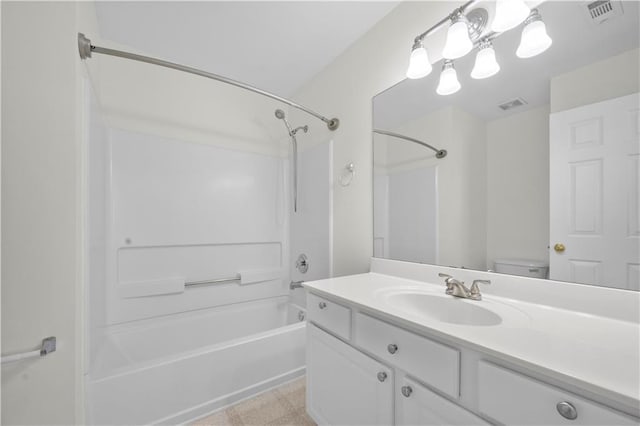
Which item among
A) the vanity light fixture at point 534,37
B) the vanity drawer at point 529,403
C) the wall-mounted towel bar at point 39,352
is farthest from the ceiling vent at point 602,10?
the wall-mounted towel bar at point 39,352

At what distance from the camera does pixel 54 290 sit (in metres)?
0.93

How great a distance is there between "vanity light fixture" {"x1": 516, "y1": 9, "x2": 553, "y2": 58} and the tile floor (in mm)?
2011

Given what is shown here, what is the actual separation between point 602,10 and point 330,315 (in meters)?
1.48

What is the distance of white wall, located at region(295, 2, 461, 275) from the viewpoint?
1.41 meters

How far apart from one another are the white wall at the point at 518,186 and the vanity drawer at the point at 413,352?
558 millimetres

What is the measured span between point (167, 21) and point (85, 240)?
143 centimetres

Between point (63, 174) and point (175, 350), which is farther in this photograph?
point (175, 350)

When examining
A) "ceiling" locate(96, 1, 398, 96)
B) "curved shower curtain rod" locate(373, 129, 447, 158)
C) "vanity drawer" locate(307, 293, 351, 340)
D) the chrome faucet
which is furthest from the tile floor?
"ceiling" locate(96, 1, 398, 96)

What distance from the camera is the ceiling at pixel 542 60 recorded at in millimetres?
782

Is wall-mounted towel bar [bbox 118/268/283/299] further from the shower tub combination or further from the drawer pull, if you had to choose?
the drawer pull

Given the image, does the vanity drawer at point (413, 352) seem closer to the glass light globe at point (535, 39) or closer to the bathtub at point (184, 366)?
the bathtub at point (184, 366)

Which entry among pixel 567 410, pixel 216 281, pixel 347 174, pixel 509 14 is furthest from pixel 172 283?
pixel 509 14

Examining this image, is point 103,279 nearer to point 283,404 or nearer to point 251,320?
point 251,320

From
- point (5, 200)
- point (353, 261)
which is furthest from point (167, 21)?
point (353, 261)
